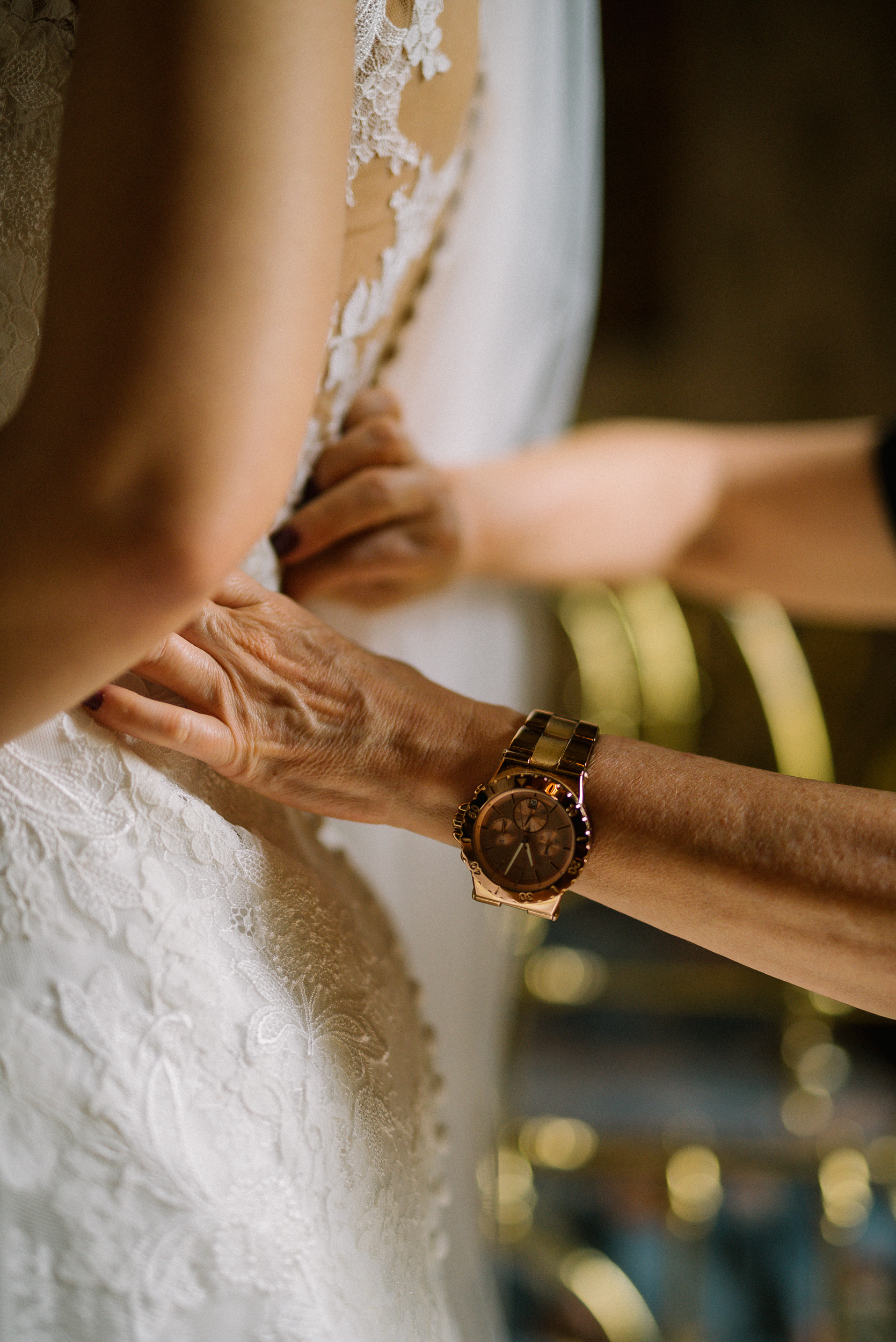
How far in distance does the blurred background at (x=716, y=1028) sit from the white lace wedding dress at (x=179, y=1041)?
15.4 inches

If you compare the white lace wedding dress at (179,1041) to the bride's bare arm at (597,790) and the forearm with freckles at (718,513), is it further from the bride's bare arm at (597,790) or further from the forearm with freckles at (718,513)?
the forearm with freckles at (718,513)

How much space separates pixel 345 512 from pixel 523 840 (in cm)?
25

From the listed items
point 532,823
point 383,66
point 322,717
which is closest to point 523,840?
point 532,823

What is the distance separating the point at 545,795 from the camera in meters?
0.46

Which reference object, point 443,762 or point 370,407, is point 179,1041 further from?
point 370,407

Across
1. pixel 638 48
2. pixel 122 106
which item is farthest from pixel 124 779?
pixel 638 48

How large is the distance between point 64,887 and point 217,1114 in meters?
0.12

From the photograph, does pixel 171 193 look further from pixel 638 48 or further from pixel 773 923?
pixel 638 48

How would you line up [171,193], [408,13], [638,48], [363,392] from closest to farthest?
[171,193], [408,13], [363,392], [638,48]

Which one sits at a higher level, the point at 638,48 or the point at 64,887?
the point at 638,48

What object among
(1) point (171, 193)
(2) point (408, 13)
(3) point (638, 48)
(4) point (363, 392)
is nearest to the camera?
(1) point (171, 193)

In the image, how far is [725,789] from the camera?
1.49 feet

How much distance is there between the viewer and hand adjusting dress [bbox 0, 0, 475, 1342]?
0.38m

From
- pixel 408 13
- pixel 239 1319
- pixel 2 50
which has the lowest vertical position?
pixel 239 1319
